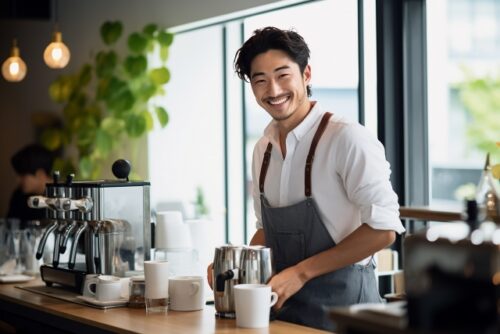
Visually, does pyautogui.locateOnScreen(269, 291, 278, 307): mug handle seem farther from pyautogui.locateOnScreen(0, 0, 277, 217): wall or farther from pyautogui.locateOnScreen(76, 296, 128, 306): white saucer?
pyautogui.locateOnScreen(0, 0, 277, 217): wall

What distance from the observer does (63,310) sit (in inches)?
121

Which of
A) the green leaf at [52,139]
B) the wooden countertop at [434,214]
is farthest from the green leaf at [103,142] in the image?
the wooden countertop at [434,214]

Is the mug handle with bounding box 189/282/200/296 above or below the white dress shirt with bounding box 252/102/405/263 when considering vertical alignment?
below

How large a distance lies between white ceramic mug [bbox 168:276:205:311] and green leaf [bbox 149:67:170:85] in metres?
3.19

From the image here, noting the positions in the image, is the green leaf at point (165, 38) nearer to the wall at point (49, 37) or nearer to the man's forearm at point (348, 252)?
the wall at point (49, 37)

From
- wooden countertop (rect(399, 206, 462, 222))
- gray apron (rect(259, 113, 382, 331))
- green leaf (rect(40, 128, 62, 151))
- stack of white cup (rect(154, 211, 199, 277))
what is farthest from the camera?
green leaf (rect(40, 128, 62, 151))

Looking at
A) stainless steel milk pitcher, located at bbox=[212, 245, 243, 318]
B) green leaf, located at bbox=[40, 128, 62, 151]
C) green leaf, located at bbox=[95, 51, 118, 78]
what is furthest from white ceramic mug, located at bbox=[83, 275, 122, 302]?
green leaf, located at bbox=[40, 128, 62, 151]

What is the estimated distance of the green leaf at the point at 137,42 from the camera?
235 inches

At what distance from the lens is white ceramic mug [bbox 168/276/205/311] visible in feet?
9.62

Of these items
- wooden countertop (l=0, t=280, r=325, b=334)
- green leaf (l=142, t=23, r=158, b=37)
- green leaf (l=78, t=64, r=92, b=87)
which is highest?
green leaf (l=142, t=23, r=158, b=37)

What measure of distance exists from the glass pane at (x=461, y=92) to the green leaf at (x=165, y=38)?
1.86 metres

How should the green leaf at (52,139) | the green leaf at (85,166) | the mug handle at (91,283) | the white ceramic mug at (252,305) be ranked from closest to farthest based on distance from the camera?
the white ceramic mug at (252,305) < the mug handle at (91,283) < the green leaf at (85,166) < the green leaf at (52,139)

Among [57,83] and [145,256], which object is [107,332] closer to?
[145,256]

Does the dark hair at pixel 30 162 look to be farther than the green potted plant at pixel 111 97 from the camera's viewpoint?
Yes
